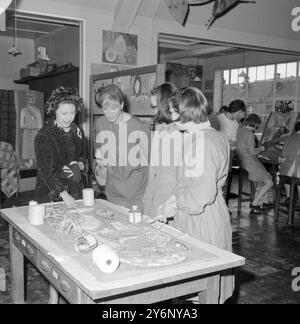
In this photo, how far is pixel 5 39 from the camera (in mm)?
9711

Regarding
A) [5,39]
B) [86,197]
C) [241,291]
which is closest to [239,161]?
[241,291]

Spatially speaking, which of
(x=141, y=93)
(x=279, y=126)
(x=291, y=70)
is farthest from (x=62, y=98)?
(x=291, y=70)

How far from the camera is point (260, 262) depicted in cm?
429

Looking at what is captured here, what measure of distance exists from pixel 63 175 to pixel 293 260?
2711 mm

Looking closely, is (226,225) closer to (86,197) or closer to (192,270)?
(192,270)

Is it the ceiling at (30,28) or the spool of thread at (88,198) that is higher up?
the ceiling at (30,28)

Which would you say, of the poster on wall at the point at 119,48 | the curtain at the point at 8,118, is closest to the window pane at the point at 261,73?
the poster on wall at the point at 119,48

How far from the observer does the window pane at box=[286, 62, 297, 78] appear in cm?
1035

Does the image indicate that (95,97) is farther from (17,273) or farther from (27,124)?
(27,124)

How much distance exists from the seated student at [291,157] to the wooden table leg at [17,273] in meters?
4.00

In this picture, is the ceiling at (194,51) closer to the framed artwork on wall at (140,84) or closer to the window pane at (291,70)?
the window pane at (291,70)

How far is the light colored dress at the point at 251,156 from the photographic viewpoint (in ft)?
20.0

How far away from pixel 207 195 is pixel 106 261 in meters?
0.74

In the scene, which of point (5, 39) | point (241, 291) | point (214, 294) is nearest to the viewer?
point (214, 294)
